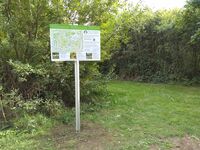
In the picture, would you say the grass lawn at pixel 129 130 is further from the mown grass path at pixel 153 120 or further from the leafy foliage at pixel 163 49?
the leafy foliage at pixel 163 49

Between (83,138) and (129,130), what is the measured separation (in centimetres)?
79

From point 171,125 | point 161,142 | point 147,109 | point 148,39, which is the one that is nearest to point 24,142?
point 161,142

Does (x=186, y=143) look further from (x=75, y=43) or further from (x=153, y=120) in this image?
(x=75, y=43)

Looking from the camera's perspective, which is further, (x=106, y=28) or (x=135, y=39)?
(x=135, y=39)

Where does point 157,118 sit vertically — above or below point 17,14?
below

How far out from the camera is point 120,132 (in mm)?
4508

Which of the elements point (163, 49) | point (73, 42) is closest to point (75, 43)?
point (73, 42)

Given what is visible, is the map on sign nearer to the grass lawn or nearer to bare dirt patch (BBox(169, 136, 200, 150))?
the grass lawn

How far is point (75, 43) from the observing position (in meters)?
4.54

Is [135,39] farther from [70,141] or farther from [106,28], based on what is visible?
[70,141]

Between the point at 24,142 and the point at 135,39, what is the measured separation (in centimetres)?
881

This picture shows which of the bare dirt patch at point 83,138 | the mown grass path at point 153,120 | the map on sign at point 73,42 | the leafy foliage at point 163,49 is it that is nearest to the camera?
the bare dirt patch at point 83,138

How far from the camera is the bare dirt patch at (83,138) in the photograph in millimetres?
3960

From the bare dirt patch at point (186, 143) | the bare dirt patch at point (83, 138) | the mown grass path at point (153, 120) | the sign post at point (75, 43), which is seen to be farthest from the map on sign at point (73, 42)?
the bare dirt patch at point (186, 143)
